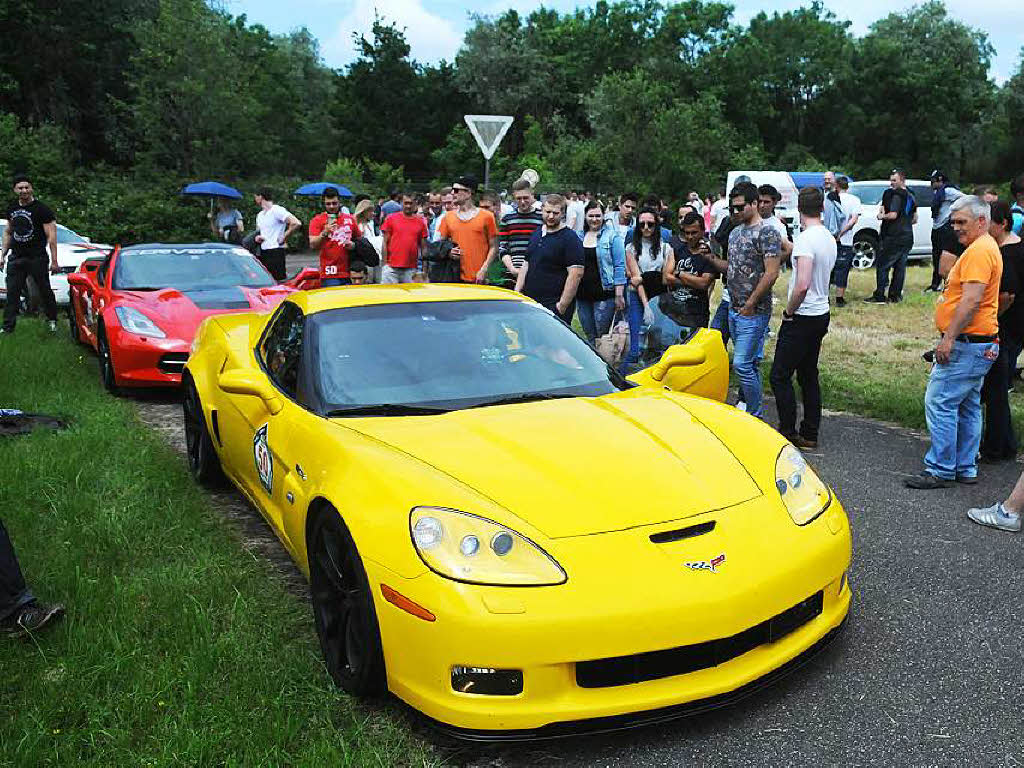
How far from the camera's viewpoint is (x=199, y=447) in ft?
18.5

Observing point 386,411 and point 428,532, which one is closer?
point 428,532

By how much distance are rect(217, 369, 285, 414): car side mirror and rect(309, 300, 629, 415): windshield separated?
0.21 m

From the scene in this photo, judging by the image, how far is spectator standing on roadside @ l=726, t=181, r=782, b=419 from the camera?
656cm

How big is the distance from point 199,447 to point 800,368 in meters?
4.00

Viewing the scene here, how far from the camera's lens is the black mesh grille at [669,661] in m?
2.76

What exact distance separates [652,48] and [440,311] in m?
69.0

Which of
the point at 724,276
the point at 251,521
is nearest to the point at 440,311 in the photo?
the point at 251,521

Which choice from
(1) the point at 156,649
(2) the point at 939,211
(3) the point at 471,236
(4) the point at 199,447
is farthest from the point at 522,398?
Answer: (2) the point at 939,211

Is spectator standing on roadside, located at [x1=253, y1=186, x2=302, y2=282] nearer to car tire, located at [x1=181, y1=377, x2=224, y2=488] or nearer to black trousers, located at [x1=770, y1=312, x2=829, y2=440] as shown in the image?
car tire, located at [x1=181, y1=377, x2=224, y2=488]

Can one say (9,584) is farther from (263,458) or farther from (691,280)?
(691,280)

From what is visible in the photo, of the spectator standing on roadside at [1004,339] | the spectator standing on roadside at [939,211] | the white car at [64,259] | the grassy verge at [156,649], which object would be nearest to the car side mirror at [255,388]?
the grassy verge at [156,649]

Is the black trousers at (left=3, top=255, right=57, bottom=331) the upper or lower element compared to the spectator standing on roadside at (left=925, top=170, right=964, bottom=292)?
lower

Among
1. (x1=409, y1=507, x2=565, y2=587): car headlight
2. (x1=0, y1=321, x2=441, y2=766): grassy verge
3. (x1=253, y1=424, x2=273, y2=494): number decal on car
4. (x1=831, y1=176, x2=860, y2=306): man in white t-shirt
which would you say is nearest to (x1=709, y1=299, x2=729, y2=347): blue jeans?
(x1=0, y1=321, x2=441, y2=766): grassy verge

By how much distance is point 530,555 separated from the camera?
2840 millimetres
